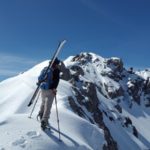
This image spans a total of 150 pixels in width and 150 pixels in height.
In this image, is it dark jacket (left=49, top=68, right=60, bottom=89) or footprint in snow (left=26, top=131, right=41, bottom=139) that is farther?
dark jacket (left=49, top=68, right=60, bottom=89)

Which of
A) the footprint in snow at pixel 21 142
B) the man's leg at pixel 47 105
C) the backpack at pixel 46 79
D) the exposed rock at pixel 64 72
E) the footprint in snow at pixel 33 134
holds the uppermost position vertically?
the exposed rock at pixel 64 72

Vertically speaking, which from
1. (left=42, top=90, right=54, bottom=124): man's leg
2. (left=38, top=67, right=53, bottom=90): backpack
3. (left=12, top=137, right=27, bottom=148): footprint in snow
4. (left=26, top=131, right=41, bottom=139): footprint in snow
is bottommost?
(left=12, top=137, right=27, bottom=148): footprint in snow

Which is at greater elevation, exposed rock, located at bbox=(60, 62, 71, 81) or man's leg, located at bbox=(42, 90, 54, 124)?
exposed rock, located at bbox=(60, 62, 71, 81)

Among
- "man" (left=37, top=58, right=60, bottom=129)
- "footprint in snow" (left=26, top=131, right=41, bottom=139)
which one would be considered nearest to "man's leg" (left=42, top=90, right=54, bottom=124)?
"man" (left=37, top=58, right=60, bottom=129)

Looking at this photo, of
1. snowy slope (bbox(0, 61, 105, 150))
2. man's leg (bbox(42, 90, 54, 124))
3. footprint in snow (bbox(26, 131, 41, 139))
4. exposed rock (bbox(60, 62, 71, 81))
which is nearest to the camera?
snowy slope (bbox(0, 61, 105, 150))

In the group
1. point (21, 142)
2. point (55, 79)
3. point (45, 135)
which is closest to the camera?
point (21, 142)

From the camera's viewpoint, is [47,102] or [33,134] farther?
[47,102]

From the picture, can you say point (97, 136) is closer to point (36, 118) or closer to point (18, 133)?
point (36, 118)

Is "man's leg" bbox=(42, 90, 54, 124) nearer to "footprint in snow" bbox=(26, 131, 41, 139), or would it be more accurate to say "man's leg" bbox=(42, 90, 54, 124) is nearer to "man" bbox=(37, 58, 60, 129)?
"man" bbox=(37, 58, 60, 129)

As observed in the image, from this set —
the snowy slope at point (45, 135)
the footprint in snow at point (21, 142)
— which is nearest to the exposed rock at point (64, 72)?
the snowy slope at point (45, 135)

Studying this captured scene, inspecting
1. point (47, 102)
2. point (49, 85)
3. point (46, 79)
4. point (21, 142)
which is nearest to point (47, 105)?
point (47, 102)

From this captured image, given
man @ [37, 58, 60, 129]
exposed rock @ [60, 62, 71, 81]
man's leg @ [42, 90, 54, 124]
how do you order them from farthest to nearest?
exposed rock @ [60, 62, 71, 81] → man @ [37, 58, 60, 129] → man's leg @ [42, 90, 54, 124]

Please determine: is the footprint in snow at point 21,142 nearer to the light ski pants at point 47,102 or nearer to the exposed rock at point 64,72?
the light ski pants at point 47,102

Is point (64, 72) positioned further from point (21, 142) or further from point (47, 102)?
point (21, 142)
